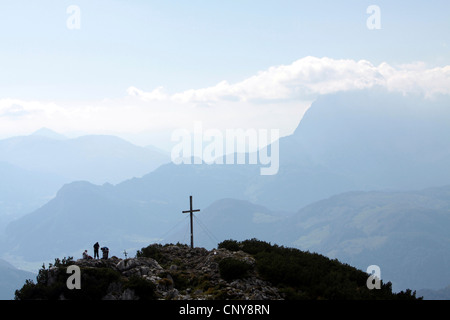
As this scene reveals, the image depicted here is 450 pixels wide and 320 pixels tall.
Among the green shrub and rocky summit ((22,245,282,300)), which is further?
the green shrub

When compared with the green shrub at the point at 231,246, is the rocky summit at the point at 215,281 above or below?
below

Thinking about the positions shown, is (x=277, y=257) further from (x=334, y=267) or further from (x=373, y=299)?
(x=373, y=299)

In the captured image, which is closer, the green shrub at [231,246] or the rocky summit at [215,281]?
the rocky summit at [215,281]

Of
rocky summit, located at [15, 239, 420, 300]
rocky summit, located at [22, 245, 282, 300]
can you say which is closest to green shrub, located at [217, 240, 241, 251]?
rocky summit, located at [22, 245, 282, 300]

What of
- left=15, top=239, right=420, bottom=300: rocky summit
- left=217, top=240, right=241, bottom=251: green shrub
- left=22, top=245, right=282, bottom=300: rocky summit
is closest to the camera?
left=15, top=239, right=420, bottom=300: rocky summit

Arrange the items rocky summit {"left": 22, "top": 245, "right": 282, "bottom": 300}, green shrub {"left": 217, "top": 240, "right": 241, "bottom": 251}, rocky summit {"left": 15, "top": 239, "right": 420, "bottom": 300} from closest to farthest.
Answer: rocky summit {"left": 15, "top": 239, "right": 420, "bottom": 300}
rocky summit {"left": 22, "top": 245, "right": 282, "bottom": 300}
green shrub {"left": 217, "top": 240, "right": 241, "bottom": 251}

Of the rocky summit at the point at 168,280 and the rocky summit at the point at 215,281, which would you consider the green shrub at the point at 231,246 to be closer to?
the rocky summit at the point at 168,280

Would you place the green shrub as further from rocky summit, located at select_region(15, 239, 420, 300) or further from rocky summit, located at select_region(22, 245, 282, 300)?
rocky summit, located at select_region(15, 239, 420, 300)

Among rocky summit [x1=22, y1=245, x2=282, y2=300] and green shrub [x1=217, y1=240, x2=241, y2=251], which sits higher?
green shrub [x1=217, y1=240, x2=241, y2=251]

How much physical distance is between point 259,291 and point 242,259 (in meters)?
4.47

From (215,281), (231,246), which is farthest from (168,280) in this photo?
(231,246)

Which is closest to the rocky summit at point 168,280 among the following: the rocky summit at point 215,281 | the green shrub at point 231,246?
the rocky summit at point 215,281

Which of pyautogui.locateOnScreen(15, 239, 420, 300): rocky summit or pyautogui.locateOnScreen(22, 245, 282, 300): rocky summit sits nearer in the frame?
pyautogui.locateOnScreen(15, 239, 420, 300): rocky summit
